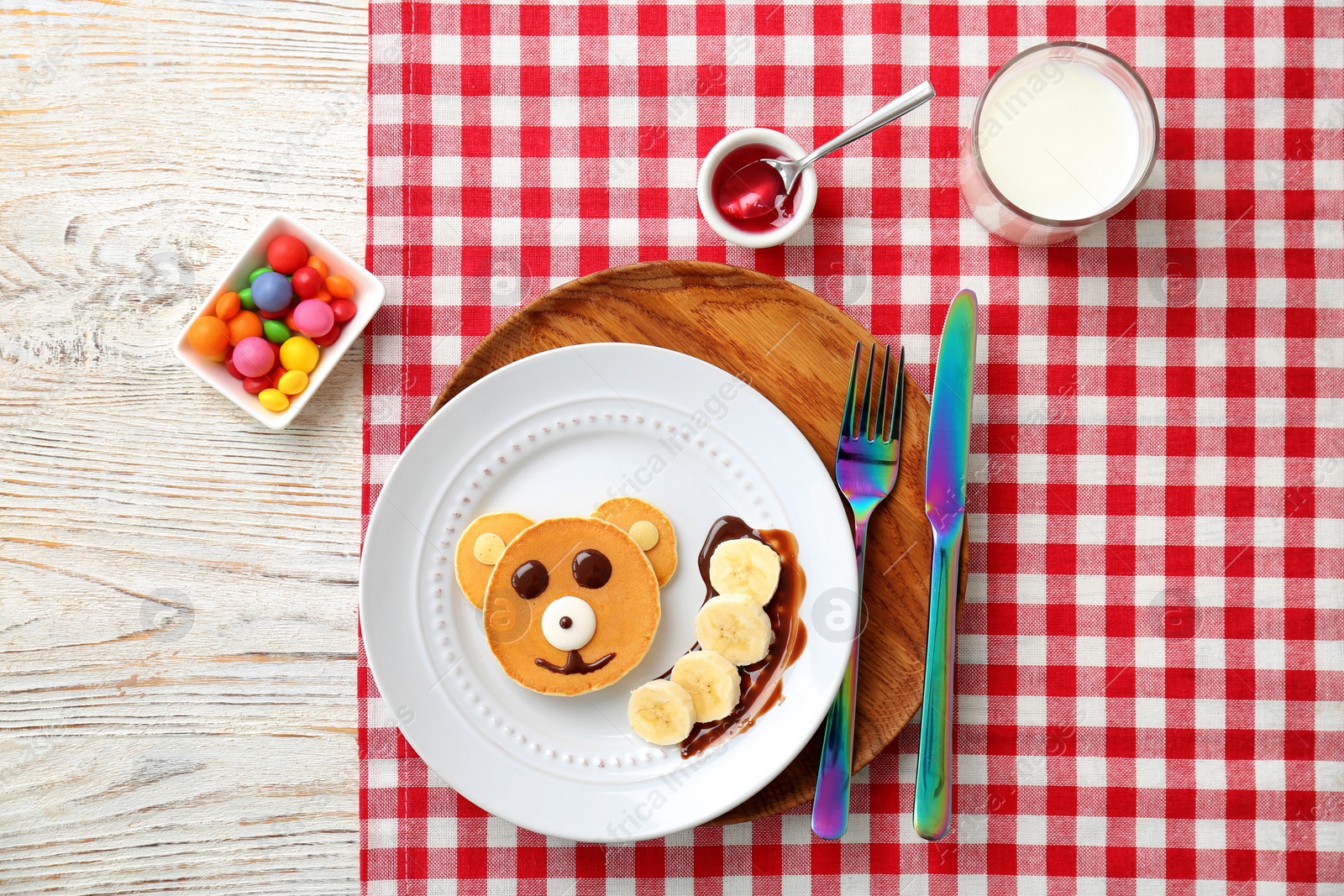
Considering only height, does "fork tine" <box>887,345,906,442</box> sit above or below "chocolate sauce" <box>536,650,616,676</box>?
above

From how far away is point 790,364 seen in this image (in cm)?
119

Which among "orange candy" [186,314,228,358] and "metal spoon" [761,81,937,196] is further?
"orange candy" [186,314,228,358]

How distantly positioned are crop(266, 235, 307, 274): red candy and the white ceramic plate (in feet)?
1.11

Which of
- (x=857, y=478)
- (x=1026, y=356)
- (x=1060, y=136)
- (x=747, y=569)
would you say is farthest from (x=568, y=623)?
(x=1060, y=136)

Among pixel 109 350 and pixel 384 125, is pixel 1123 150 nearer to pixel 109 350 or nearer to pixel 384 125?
pixel 384 125

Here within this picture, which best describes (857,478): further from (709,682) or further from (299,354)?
(299,354)

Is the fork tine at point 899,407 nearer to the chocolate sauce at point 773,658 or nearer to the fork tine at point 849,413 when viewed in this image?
the fork tine at point 849,413

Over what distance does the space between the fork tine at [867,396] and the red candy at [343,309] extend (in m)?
0.74

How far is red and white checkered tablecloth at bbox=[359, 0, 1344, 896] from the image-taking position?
1251 mm

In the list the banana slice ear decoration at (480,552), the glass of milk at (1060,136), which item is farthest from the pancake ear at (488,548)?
the glass of milk at (1060,136)

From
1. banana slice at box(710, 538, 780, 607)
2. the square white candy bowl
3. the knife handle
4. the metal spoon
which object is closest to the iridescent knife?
the knife handle

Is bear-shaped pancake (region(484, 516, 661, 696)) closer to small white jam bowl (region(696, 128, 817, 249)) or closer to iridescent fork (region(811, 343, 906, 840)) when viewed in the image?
iridescent fork (region(811, 343, 906, 840))

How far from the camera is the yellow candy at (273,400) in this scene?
1.22m

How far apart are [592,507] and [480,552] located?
0.17 m
